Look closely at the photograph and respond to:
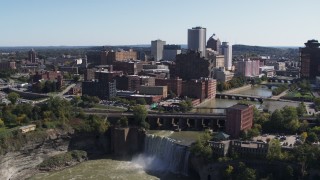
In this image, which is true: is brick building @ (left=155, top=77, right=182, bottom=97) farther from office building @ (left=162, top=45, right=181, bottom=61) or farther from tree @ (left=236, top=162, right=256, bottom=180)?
office building @ (left=162, top=45, right=181, bottom=61)

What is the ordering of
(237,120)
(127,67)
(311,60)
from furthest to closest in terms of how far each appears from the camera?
(311,60) < (127,67) < (237,120)

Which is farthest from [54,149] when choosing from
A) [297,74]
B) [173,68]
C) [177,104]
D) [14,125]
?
[297,74]

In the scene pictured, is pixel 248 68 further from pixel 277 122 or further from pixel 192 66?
pixel 277 122

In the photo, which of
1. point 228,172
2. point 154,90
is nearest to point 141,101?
point 154,90

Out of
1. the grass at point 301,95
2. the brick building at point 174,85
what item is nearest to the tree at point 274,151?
the grass at point 301,95

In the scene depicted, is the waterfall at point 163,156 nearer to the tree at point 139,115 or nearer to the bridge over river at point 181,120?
the tree at point 139,115

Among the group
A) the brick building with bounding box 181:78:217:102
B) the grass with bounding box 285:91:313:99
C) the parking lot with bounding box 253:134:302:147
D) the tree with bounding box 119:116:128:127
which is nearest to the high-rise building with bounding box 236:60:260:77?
the grass with bounding box 285:91:313:99

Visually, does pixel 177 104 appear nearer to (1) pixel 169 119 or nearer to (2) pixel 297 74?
(1) pixel 169 119
